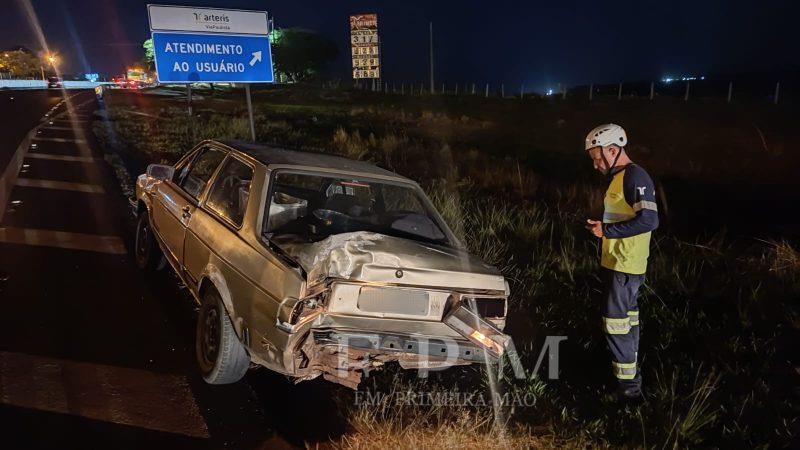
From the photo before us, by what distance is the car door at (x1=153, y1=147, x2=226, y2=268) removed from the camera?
14.7 ft

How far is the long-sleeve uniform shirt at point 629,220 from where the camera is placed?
3.46 metres

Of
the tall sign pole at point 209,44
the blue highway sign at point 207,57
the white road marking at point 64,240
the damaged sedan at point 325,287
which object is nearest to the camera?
the damaged sedan at point 325,287

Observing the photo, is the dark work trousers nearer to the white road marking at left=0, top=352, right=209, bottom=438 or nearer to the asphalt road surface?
the asphalt road surface

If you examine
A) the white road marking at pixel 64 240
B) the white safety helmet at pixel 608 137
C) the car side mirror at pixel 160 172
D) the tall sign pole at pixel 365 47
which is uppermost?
the tall sign pole at pixel 365 47

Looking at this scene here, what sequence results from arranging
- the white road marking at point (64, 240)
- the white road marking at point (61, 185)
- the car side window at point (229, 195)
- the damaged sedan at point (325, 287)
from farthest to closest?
1. the white road marking at point (61, 185)
2. the white road marking at point (64, 240)
3. the car side window at point (229, 195)
4. the damaged sedan at point (325, 287)

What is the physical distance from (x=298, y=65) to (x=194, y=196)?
81386 millimetres

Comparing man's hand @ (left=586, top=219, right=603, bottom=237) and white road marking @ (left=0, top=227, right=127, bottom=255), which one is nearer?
man's hand @ (left=586, top=219, right=603, bottom=237)

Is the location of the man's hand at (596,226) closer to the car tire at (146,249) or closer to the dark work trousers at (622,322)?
the dark work trousers at (622,322)

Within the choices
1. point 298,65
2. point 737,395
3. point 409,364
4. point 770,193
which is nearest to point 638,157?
point 770,193

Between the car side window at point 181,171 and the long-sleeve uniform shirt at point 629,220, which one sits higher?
the car side window at point 181,171

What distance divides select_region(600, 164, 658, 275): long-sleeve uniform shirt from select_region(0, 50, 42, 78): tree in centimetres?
13920

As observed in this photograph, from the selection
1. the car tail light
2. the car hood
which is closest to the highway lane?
the car hood

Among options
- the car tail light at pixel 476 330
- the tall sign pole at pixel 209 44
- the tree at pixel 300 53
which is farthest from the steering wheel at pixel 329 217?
the tree at pixel 300 53

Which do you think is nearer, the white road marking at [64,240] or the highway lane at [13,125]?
the white road marking at [64,240]
